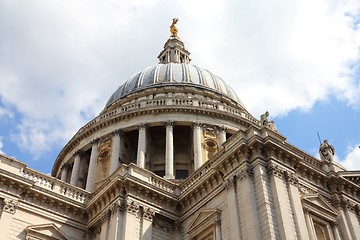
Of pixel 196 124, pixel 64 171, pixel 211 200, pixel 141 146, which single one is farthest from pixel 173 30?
pixel 211 200

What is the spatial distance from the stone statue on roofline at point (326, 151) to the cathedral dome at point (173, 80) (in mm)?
19248

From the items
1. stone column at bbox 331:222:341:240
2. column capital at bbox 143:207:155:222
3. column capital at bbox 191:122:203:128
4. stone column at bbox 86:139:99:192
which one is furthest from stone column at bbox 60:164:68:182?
stone column at bbox 331:222:341:240

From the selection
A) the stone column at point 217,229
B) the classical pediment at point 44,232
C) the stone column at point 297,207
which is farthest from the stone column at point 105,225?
the stone column at point 297,207

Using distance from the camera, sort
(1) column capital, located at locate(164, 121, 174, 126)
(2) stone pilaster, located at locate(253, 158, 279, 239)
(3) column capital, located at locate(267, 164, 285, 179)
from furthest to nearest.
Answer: (1) column capital, located at locate(164, 121, 174, 126) < (3) column capital, located at locate(267, 164, 285, 179) < (2) stone pilaster, located at locate(253, 158, 279, 239)

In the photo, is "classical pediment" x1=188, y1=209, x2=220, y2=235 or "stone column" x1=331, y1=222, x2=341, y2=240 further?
"stone column" x1=331, y1=222, x2=341, y2=240

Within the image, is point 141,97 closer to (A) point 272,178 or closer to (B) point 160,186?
(B) point 160,186

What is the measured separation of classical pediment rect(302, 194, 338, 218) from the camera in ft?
76.2

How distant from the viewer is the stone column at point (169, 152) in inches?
1442

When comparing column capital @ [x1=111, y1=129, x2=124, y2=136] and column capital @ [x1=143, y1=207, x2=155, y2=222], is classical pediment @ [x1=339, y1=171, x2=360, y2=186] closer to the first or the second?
column capital @ [x1=143, y1=207, x2=155, y2=222]

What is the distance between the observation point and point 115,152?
3950 cm

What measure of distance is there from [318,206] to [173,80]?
1042 inches

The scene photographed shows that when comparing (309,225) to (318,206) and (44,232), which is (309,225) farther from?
(44,232)

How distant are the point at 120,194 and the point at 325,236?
1042 centimetres

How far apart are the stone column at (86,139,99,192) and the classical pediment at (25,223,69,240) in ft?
41.6
